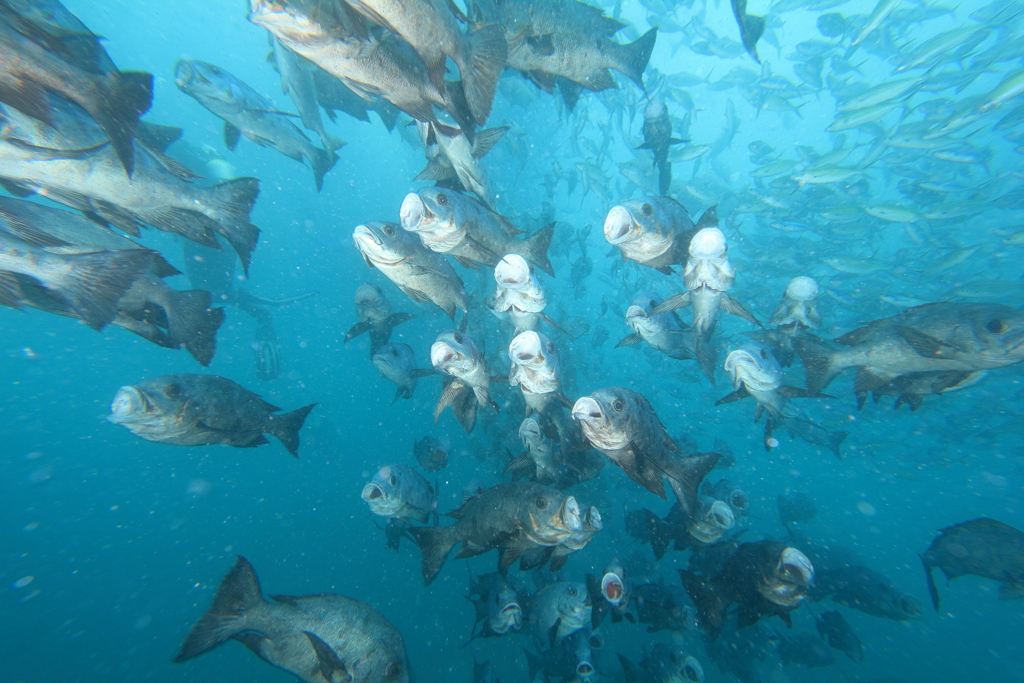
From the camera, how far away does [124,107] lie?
262 cm

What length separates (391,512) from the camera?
5297 millimetres

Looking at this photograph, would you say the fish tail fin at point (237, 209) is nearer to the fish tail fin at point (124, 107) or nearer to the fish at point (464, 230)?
the fish tail fin at point (124, 107)

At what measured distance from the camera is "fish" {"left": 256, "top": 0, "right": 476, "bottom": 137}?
7.10ft

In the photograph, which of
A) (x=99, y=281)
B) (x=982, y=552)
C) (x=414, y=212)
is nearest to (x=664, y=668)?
(x=982, y=552)

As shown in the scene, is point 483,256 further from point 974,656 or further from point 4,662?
point 974,656

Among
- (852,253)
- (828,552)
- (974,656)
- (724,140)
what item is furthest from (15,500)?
(974,656)

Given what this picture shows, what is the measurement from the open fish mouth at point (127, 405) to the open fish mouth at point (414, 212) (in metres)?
3.13

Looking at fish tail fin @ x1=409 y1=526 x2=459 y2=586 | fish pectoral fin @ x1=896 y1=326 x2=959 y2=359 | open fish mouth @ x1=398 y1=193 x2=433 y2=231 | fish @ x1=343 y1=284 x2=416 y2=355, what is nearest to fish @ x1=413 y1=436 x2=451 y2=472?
fish @ x1=343 y1=284 x2=416 y2=355

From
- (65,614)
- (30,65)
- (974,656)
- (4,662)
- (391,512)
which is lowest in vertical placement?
(65,614)

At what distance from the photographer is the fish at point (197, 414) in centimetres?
348

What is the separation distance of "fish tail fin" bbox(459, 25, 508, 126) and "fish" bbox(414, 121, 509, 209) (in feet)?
3.79

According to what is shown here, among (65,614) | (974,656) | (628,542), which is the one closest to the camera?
(628,542)

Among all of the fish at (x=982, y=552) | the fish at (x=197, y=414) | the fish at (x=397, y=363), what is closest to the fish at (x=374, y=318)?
the fish at (x=397, y=363)

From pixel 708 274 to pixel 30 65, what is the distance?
574cm
